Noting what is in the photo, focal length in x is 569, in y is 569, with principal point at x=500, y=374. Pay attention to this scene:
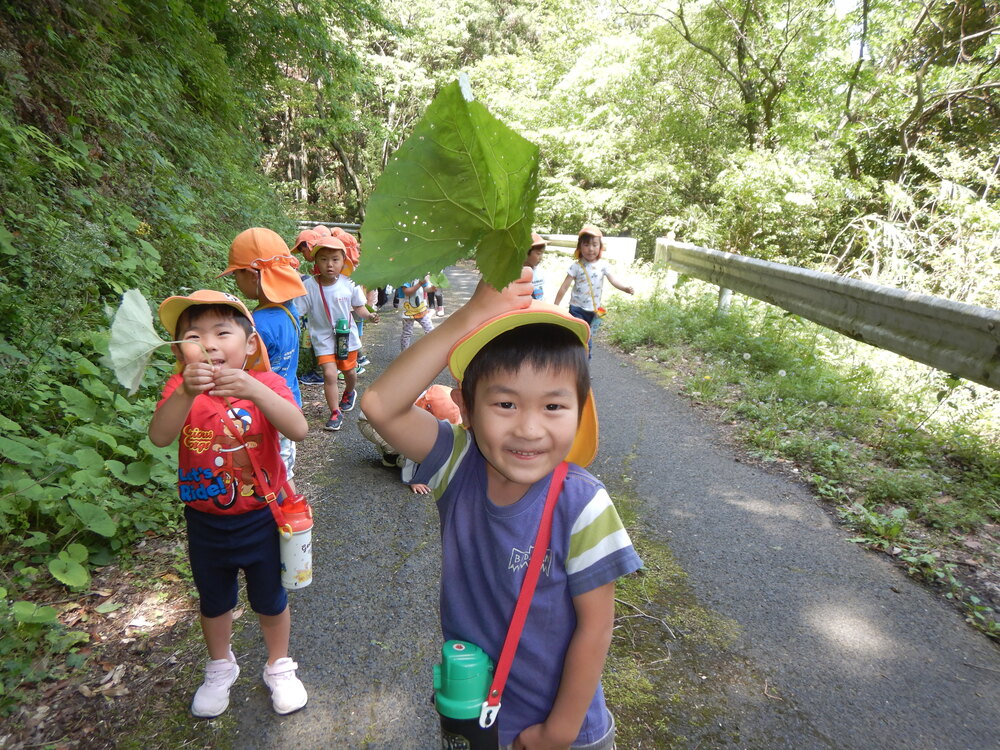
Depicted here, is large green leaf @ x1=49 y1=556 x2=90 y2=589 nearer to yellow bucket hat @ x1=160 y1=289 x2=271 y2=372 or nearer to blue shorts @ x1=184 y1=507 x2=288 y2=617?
blue shorts @ x1=184 y1=507 x2=288 y2=617

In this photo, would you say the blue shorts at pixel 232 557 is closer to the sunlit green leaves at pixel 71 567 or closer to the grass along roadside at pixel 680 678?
the sunlit green leaves at pixel 71 567

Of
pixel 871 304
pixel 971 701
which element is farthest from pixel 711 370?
pixel 971 701

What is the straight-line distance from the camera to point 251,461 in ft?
6.98

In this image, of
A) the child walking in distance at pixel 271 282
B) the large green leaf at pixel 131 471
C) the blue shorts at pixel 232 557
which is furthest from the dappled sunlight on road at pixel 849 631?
the large green leaf at pixel 131 471

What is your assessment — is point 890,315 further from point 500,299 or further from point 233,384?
point 233,384

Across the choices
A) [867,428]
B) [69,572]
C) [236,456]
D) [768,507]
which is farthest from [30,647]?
[867,428]

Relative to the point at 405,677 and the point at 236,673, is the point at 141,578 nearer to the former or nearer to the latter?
the point at 236,673

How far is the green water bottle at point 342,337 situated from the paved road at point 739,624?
139 cm

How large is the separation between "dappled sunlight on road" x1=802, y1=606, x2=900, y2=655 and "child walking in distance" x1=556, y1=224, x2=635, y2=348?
4.02 meters

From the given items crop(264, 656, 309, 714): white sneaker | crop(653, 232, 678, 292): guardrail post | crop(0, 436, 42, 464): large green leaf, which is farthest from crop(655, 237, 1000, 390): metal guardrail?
crop(0, 436, 42, 464): large green leaf

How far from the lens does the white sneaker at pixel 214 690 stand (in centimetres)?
220

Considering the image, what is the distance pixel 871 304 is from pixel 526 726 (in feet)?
15.6

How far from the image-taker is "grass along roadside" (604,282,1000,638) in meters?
3.29

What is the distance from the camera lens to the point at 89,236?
4.70 m
